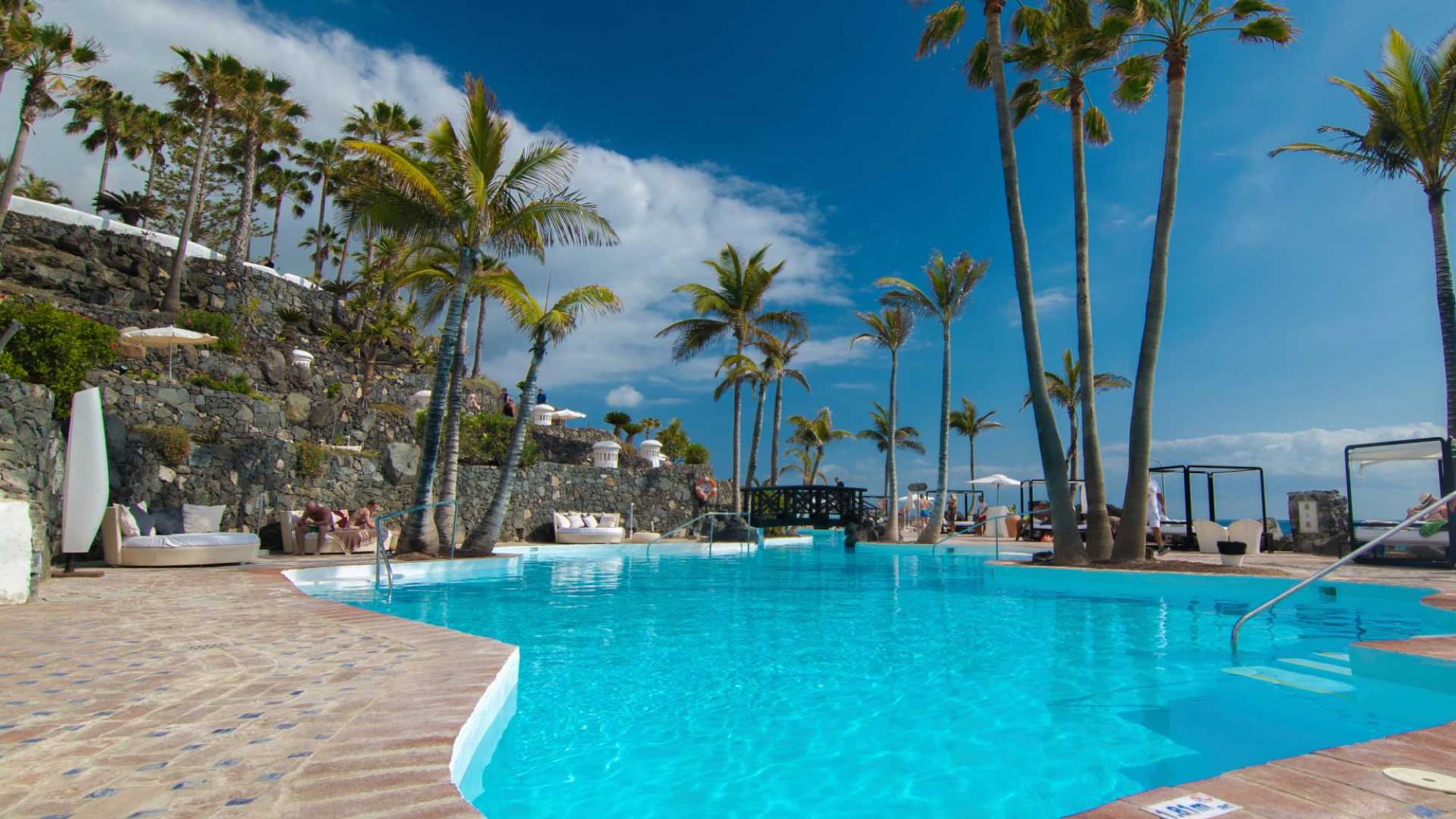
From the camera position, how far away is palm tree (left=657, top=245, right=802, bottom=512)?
26636 mm

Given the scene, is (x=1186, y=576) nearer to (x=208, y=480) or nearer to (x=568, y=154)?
(x=568, y=154)

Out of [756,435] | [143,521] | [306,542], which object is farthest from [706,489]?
[143,521]

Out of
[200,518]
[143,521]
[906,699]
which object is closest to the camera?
[906,699]

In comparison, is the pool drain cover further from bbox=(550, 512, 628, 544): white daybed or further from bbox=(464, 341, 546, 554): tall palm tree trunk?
bbox=(550, 512, 628, 544): white daybed

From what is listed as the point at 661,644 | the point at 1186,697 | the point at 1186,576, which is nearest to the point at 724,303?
the point at 1186,576

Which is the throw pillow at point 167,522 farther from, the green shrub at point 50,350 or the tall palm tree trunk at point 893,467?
the tall palm tree trunk at point 893,467

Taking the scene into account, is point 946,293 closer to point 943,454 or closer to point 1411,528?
point 943,454

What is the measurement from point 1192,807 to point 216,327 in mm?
28213

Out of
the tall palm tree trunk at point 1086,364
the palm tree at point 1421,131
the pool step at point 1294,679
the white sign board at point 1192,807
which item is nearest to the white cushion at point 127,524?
the white sign board at point 1192,807

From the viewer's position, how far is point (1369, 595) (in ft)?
32.4

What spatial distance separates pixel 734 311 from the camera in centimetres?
2678

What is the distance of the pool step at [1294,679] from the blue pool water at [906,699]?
28 millimetres

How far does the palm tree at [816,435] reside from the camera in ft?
145

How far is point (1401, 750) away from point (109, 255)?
34423mm
